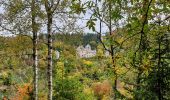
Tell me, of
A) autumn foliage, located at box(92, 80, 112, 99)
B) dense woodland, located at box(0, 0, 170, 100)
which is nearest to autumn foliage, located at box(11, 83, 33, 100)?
dense woodland, located at box(0, 0, 170, 100)

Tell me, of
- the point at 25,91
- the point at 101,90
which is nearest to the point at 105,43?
the point at 25,91

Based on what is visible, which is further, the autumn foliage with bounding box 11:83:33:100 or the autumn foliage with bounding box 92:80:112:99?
the autumn foliage with bounding box 92:80:112:99

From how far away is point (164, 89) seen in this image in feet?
16.3

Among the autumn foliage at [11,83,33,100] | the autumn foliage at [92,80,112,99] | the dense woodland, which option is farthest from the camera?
the autumn foliage at [92,80,112,99]

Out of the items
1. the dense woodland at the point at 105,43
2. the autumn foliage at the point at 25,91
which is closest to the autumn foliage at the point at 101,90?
the autumn foliage at the point at 25,91

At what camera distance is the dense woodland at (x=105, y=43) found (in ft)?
13.1

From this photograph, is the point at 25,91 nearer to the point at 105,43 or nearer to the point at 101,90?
the point at 101,90

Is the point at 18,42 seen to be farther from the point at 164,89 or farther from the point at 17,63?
the point at 164,89

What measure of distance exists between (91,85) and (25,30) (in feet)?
171

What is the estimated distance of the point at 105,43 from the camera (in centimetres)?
422

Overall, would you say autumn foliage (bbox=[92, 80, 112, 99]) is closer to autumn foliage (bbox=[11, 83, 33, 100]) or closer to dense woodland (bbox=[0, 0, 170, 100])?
autumn foliage (bbox=[11, 83, 33, 100])

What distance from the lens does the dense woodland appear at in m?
4.00

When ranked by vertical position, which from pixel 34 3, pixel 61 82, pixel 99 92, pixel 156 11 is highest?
pixel 34 3

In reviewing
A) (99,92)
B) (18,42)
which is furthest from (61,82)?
(99,92)
